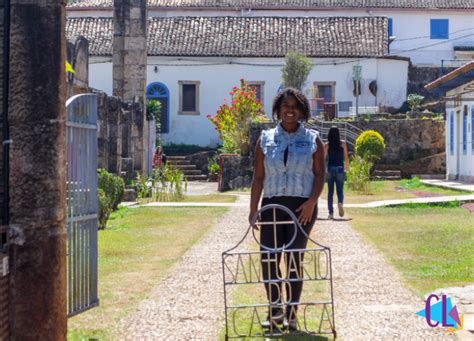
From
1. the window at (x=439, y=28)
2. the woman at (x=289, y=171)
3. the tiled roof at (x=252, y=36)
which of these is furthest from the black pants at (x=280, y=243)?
the window at (x=439, y=28)

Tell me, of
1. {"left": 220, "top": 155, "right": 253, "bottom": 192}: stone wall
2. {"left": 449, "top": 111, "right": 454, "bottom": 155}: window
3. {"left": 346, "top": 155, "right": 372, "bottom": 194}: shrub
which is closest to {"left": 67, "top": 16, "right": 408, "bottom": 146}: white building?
{"left": 449, "top": 111, "right": 454, "bottom": 155}: window

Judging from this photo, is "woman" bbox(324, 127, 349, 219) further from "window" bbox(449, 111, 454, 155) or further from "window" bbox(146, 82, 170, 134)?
"window" bbox(146, 82, 170, 134)

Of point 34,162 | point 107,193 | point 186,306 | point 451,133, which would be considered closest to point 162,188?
point 107,193

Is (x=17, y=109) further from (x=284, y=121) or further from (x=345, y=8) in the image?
(x=345, y=8)

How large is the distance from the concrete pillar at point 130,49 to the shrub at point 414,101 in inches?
609

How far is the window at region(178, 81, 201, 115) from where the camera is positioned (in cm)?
4472

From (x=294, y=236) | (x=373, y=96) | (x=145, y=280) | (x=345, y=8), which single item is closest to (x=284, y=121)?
(x=294, y=236)

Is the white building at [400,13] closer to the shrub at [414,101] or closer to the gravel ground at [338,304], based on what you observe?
the shrub at [414,101]

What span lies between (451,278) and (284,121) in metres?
2.89

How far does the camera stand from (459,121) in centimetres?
2950

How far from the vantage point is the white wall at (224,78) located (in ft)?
145

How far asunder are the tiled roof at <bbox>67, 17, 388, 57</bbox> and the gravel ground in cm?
3285

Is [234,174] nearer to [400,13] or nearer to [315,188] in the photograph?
[315,188]

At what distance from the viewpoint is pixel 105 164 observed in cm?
2064
